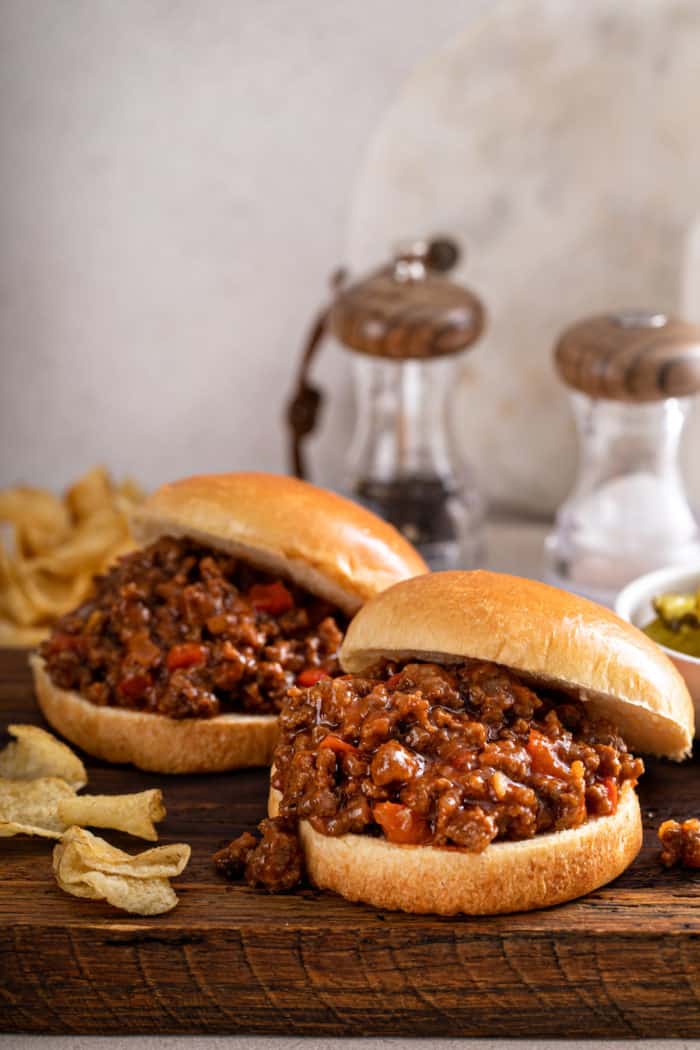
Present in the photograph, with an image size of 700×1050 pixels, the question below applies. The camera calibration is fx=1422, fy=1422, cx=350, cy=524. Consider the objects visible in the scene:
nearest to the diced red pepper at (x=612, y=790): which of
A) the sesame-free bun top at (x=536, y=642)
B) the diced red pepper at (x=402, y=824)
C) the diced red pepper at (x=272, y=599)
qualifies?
the sesame-free bun top at (x=536, y=642)

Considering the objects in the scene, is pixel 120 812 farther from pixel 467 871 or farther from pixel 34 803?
pixel 467 871

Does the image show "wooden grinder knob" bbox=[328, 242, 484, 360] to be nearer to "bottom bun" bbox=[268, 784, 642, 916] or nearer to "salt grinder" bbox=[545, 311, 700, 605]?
"salt grinder" bbox=[545, 311, 700, 605]

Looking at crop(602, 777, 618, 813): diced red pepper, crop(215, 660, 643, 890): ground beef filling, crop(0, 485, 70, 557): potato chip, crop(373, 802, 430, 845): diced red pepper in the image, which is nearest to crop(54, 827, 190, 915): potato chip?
crop(215, 660, 643, 890): ground beef filling

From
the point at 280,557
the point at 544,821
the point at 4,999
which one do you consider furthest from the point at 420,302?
the point at 4,999

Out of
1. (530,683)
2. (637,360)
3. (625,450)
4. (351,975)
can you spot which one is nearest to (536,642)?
(530,683)

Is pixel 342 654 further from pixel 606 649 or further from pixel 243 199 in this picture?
pixel 243 199

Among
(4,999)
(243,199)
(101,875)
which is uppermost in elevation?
(243,199)
